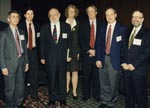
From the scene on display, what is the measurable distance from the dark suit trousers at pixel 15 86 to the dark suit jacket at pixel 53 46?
1.48ft

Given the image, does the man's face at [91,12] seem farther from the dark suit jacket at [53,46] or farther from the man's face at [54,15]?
the man's face at [54,15]

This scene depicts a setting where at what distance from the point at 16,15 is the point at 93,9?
130 centimetres

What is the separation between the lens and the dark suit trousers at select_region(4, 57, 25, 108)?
5.36 m

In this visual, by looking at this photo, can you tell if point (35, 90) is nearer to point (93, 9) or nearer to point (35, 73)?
point (35, 73)

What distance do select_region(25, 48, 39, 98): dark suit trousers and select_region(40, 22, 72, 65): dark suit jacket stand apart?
214mm

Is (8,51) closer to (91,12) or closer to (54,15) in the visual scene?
(54,15)

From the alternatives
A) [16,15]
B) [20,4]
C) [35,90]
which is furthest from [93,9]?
[20,4]

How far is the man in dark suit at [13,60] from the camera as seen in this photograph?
5.26m

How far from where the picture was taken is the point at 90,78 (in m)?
6.17

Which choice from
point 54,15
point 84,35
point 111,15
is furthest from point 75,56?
point 111,15

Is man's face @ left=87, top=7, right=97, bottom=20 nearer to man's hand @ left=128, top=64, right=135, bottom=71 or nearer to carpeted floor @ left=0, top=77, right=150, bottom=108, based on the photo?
man's hand @ left=128, top=64, right=135, bottom=71

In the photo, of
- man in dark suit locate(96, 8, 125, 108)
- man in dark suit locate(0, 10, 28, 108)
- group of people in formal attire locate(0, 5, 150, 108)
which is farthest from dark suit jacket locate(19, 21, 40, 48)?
man in dark suit locate(96, 8, 125, 108)

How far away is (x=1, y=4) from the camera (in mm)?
7414

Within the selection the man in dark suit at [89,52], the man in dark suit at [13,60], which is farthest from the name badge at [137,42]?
the man in dark suit at [13,60]
